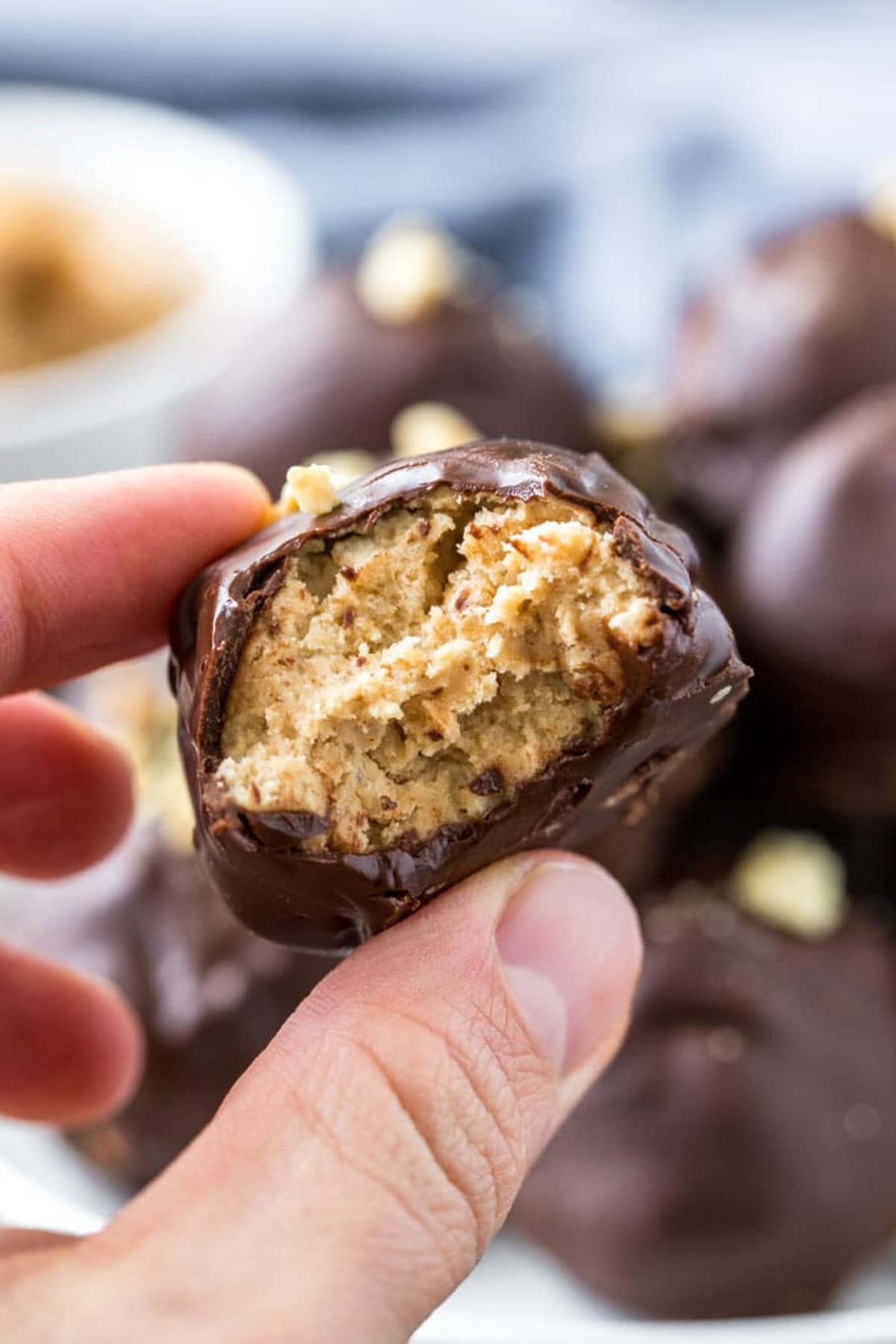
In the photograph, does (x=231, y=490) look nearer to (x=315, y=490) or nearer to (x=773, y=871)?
(x=315, y=490)

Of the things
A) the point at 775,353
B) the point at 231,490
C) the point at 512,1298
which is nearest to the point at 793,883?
the point at 512,1298

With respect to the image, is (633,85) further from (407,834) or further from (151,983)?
(407,834)

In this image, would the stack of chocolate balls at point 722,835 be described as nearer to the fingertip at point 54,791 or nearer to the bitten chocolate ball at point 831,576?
the bitten chocolate ball at point 831,576

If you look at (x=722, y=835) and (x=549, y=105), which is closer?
(x=722, y=835)

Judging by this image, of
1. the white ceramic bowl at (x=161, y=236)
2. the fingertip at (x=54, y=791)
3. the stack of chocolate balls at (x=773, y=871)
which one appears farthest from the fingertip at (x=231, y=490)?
the white ceramic bowl at (x=161, y=236)

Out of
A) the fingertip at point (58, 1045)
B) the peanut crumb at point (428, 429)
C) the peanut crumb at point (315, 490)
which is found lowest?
the fingertip at point (58, 1045)
